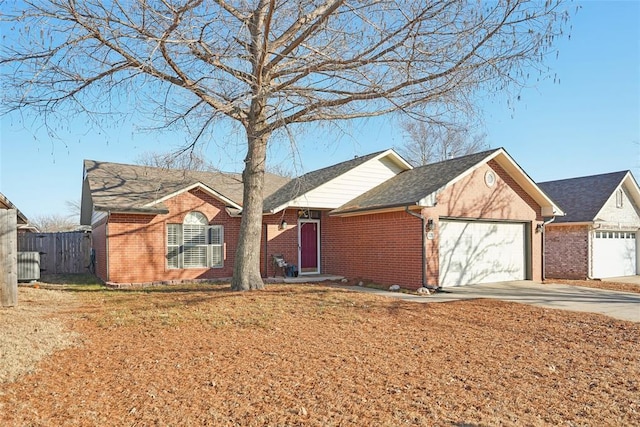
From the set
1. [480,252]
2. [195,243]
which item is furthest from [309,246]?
[480,252]

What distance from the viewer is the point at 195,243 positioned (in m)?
14.7

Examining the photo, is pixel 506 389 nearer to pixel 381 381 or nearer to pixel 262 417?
pixel 381 381

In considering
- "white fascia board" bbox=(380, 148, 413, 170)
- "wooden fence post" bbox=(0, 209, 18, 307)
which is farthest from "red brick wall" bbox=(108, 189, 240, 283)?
"white fascia board" bbox=(380, 148, 413, 170)

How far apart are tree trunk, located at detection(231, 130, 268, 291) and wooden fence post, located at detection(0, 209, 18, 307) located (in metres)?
4.81

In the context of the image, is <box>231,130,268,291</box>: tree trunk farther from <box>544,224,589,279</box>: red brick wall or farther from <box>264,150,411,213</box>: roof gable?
<box>544,224,589,279</box>: red brick wall

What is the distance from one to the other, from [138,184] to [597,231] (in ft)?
63.4

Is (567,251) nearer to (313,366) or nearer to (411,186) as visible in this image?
(411,186)

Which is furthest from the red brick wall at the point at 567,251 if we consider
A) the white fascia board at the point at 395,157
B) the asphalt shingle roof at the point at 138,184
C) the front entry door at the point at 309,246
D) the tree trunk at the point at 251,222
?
the tree trunk at the point at 251,222

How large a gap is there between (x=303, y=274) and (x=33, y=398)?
12214 millimetres

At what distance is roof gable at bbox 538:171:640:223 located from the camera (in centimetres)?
1800

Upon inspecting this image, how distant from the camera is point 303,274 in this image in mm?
16016

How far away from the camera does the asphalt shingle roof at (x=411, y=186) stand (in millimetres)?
12789

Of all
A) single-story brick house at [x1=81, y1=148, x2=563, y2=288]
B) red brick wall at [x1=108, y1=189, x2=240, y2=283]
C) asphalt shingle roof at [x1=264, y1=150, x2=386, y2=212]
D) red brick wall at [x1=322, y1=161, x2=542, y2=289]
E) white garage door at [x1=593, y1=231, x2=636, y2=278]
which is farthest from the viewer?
white garage door at [x1=593, y1=231, x2=636, y2=278]

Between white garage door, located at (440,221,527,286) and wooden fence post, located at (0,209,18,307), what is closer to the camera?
wooden fence post, located at (0,209,18,307)
